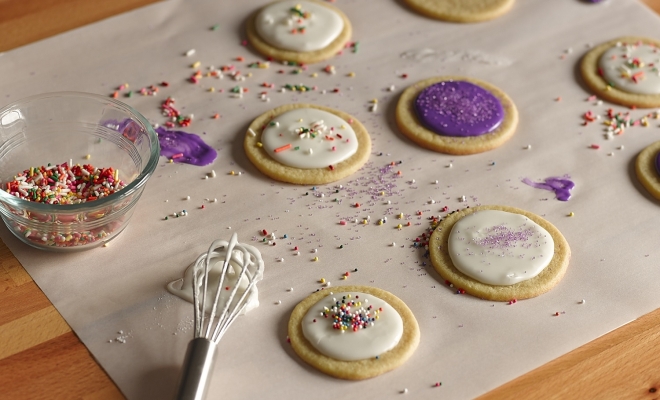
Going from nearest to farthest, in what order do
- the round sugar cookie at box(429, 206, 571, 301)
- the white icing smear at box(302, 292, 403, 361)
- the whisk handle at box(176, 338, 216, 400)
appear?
the whisk handle at box(176, 338, 216, 400) < the white icing smear at box(302, 292, 403, 361) < the round sugar cookie at box(429, 206, 571, 301)

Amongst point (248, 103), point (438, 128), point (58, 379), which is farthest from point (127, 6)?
point (58, 379)

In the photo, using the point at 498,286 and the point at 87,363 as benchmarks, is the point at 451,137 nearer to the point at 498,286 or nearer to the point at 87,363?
the point at 498,286


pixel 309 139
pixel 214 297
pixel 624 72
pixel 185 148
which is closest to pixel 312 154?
pixel 309 139

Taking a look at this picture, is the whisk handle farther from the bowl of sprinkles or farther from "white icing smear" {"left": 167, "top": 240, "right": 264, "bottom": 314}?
the bowl of sprinkles

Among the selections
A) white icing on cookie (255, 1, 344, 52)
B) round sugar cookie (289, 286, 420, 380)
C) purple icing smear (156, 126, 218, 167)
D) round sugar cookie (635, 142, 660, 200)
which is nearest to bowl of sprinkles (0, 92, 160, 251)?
purple icing smear (156, 126, 218, 167)

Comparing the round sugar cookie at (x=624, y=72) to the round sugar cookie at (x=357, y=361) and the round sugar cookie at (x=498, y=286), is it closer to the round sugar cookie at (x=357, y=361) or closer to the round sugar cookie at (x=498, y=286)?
the round sugar cookie at (x=498, y=286)

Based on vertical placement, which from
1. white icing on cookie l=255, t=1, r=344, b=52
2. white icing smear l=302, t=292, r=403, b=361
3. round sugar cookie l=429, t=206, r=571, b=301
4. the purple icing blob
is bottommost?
round sugar cookie l=429, t=206, r=571, b=301

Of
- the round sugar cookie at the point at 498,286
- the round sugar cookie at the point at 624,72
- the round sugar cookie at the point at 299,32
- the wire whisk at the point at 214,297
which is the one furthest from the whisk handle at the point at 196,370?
the round sugar cookie at the point at 624,72
